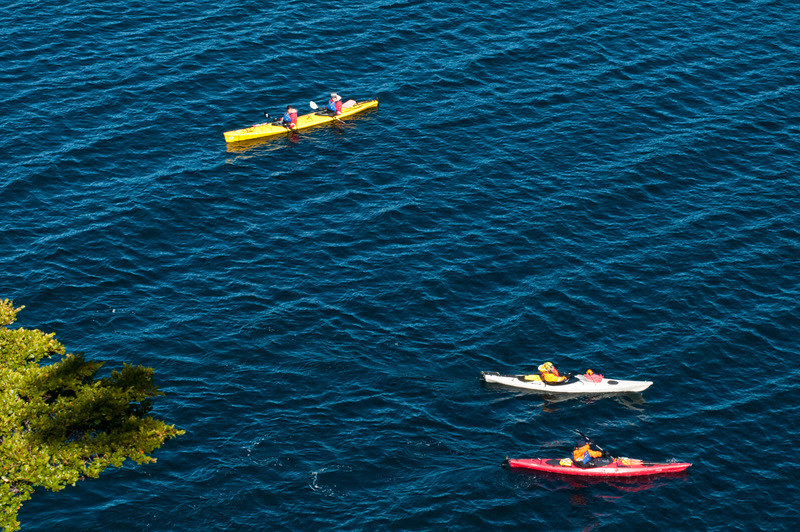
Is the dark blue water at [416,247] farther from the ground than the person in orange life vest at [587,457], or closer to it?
farther from the ground

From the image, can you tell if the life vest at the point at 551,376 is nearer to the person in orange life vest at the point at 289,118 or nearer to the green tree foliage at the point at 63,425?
the green tree foliage at the point at 63,425

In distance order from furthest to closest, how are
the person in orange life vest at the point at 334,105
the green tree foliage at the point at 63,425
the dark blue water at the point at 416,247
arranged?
the person in orange life vest at the point at 334,105, the dark blue water at the point at 416,247, the green tree foliage at the point at 63,425

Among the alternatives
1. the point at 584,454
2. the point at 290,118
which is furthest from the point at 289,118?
the point at 584,454

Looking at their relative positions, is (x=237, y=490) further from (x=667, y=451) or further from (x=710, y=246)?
(x=710, y=246)

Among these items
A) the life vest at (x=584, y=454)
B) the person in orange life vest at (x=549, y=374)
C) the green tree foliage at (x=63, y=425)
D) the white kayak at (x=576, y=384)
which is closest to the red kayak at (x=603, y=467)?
the life vest at (x=584, y=454)

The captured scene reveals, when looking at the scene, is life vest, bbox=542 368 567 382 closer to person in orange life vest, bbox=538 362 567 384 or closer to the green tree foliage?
person in orange life vest, bbox=538 362 567 384

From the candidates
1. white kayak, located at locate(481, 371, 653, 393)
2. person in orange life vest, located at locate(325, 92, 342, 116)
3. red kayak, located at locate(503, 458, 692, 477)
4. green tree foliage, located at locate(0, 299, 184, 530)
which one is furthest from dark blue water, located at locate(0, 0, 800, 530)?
green tree foliage, located at locate(0, 299, 184, 530)
